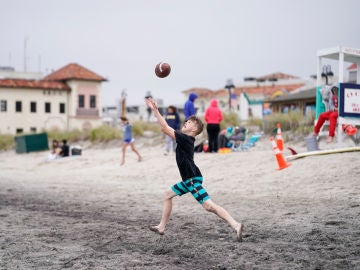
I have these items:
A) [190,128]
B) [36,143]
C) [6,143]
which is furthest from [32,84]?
[190,128]

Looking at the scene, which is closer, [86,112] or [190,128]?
[190,128]

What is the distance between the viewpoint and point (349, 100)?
14.7 m

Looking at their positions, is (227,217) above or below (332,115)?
below

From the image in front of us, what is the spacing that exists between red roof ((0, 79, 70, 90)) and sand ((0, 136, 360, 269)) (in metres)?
49.7

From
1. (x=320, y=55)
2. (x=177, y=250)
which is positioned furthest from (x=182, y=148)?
(x=320, y=55)

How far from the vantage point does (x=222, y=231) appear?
7.38 metres

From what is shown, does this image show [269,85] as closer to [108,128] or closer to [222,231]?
[108,128]

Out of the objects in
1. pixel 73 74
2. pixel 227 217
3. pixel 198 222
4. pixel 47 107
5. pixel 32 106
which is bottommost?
pixel 198 222

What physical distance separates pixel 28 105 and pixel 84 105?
6723 millimetres

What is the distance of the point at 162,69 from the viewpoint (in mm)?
7211

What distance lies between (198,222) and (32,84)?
59.1 metres

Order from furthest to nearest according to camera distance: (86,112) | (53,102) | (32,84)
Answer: (86,112), (53,102), (32,84)

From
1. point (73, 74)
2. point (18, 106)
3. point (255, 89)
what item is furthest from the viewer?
point (255, 89)

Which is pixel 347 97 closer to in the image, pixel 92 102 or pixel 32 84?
pixel 32 84
